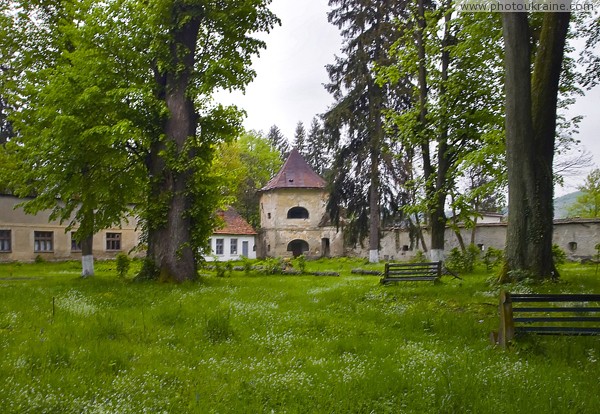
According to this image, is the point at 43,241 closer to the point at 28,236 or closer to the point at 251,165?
the point at 28,236

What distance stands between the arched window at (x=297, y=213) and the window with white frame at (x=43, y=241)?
860 inches

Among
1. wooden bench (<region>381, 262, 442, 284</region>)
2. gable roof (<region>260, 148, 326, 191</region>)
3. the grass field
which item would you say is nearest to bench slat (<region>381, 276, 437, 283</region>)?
wooden bench (<region>381, 262, 442, 284</region>)

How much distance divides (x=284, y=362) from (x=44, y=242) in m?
37.5

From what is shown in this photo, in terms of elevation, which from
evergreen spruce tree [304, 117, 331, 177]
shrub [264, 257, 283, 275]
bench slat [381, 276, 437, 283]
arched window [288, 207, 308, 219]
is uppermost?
evergreen spruce tree [304, 117, 331, 177]

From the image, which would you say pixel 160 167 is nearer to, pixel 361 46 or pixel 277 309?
pixel 277 309

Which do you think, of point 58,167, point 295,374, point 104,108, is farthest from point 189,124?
point 295,374

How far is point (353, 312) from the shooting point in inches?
368

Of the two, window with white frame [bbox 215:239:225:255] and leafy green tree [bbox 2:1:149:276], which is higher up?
leafy green tree [bbox 2:1:149:276]

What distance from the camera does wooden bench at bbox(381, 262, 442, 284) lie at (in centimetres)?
1448

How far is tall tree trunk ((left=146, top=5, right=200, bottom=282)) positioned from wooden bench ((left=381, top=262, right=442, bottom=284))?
7231 mm

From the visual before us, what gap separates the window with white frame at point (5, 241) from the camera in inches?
1344

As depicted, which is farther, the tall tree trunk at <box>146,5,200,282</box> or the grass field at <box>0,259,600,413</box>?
the tall tree trunk at <box>146,5,200,282</box>

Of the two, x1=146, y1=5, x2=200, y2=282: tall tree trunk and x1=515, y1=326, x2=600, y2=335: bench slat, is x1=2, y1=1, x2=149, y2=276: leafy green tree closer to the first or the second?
x1=146, y1=5, x2=200, y2=282: tall tree trunk

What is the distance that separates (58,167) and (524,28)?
1603cm
